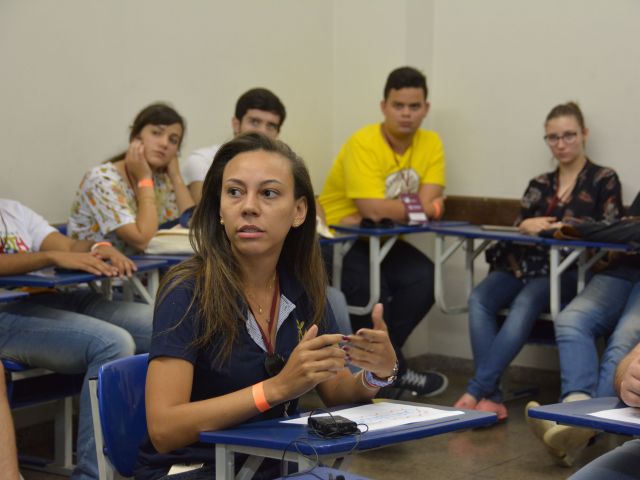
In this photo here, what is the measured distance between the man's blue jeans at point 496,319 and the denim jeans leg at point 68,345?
1.85 m

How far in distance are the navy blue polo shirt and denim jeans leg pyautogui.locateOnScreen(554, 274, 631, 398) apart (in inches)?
88.9

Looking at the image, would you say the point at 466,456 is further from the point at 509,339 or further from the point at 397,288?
the point at 397,288

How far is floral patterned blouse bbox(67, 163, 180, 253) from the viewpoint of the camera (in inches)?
169

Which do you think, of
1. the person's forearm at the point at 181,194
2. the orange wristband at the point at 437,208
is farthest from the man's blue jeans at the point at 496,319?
the person's forearm at the point at 181,194

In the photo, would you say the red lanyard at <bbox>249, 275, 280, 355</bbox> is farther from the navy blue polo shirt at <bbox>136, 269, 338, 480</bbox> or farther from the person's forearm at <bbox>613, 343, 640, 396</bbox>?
the person's forearm at <bbox>613, 343, 640, 396</bbox>

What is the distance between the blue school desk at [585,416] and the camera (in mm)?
1882

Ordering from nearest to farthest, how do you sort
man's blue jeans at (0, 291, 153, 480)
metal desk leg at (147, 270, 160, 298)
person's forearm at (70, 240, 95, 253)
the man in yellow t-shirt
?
man's blue jeans at (0, 291, 153, 480), person's forearm at (70, 240, 95, 253), metal desk leg at (147, 270, 160, 298), the man in yellow t-shirt

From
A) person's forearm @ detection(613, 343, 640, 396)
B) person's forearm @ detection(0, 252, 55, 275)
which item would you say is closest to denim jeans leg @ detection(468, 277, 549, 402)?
person's forearm @ detection(0, 252, 55, 275)

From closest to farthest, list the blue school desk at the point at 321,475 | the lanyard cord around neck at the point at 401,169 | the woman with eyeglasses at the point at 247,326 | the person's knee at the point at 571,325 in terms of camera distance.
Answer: the blue school desk at the point at 321,475, the woman with eyeglasses at the point at 247,326, the person's knee at the point at 571,325, the lanyard cord around neck at the point at 401,169

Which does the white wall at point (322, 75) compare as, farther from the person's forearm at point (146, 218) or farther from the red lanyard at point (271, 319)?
the red lanyard at point (271, 319)

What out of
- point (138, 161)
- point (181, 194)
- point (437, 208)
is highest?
point (138, 161)

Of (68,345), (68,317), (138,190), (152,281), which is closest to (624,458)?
(68,345)

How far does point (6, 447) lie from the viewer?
273 centimetres

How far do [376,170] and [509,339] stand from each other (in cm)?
126
